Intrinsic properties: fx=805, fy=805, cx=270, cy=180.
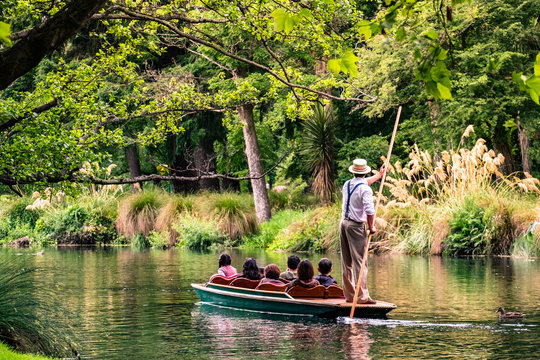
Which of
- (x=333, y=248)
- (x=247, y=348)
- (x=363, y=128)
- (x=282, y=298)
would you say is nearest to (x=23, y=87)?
(x=363, y=128)

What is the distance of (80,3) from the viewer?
5.90 m

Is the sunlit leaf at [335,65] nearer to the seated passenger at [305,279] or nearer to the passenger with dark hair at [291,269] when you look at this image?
the seated passenger at [305,279]

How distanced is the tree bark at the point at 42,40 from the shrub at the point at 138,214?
25.6 meters

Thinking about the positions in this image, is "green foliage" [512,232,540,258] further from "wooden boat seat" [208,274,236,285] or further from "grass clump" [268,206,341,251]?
"wooden boat seat" [208,274,236,285]

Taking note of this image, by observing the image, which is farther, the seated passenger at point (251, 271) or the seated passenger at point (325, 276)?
the seated passenger at point (251, 271)

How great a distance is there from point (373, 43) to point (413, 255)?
10747 millimetres

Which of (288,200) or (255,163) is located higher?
(255,163)

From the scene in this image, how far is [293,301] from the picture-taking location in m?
12.2

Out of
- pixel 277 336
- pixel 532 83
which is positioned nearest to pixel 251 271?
pixel 277 336

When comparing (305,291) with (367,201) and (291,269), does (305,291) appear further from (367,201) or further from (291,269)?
(367,201)

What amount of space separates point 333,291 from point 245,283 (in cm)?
158

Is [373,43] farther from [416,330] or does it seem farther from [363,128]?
[416,330]

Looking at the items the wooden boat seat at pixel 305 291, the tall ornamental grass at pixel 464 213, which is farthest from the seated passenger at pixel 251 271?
the tall ornamental grass at pixel 464 213

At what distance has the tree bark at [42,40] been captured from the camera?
587cm
